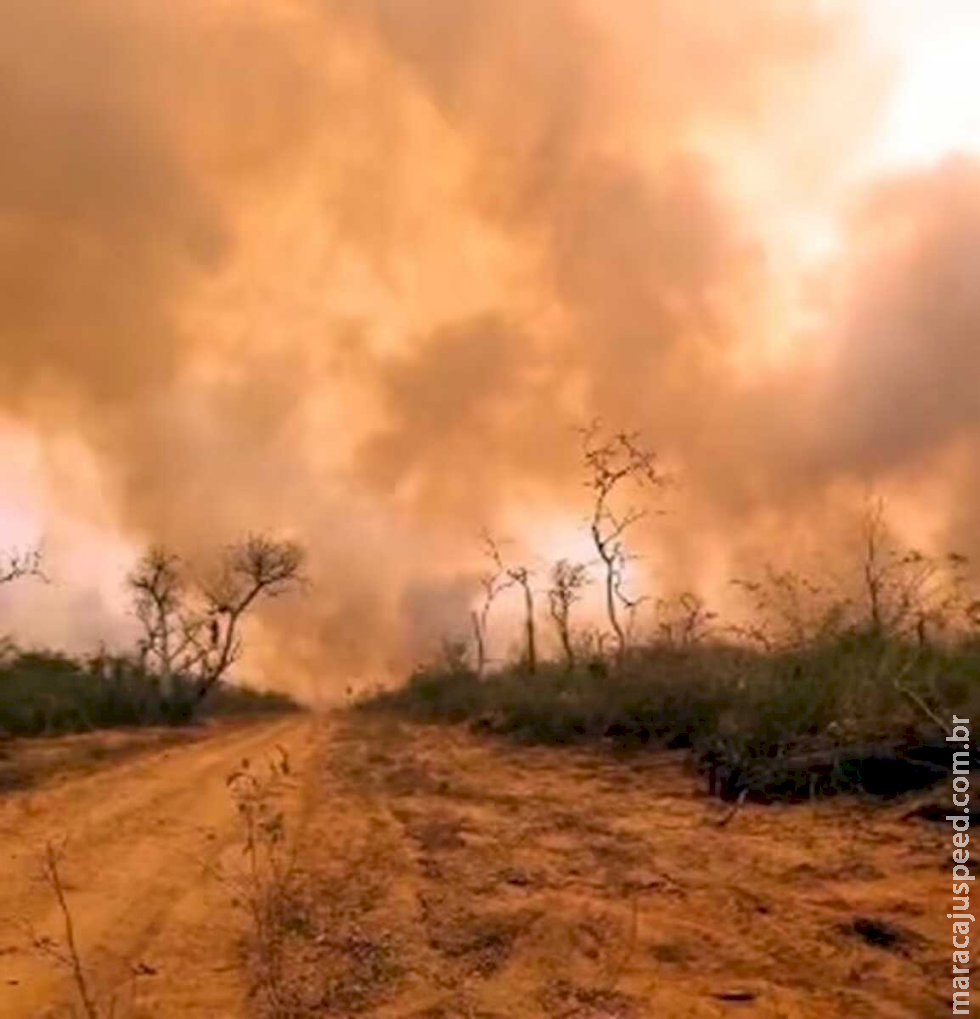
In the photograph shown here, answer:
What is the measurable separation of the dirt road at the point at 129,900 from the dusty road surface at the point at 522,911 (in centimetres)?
2

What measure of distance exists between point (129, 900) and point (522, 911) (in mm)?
2178

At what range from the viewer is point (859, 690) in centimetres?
868

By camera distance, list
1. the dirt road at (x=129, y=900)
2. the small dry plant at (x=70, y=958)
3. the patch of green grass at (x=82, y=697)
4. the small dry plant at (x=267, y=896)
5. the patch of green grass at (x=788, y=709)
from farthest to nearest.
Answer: the patch of green grass at (x=82, y=697) → the patch of green grass at (x=788, y=709) → the dirt road at (x=129, y=900) → the small dry plant at (x=267, y=896) → the small dry plant at (x=70, y=958)

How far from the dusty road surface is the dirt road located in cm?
2

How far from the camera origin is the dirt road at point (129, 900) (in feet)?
16.1

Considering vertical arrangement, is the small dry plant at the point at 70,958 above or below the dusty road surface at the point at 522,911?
below

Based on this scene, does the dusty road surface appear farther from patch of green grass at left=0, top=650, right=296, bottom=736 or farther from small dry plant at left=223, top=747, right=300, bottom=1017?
patch of green grass at left=0, top=650, right=296, bottom=736

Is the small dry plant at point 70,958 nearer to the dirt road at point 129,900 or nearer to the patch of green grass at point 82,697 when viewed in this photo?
the dirt road at point 129,900

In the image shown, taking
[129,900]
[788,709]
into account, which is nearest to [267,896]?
[129,900]

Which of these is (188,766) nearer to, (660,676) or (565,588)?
(660,676)

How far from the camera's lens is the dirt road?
4906 mm

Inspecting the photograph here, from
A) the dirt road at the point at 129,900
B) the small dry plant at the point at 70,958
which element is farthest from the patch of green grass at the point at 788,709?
the small dry plant at the point at 70,958

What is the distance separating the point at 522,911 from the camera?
5.61 meters

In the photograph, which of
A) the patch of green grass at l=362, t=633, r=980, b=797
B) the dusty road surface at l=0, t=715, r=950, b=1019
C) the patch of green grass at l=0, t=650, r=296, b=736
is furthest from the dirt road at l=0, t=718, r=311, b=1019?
the patch of green grass at l=0, t=650, r=296, b=736
